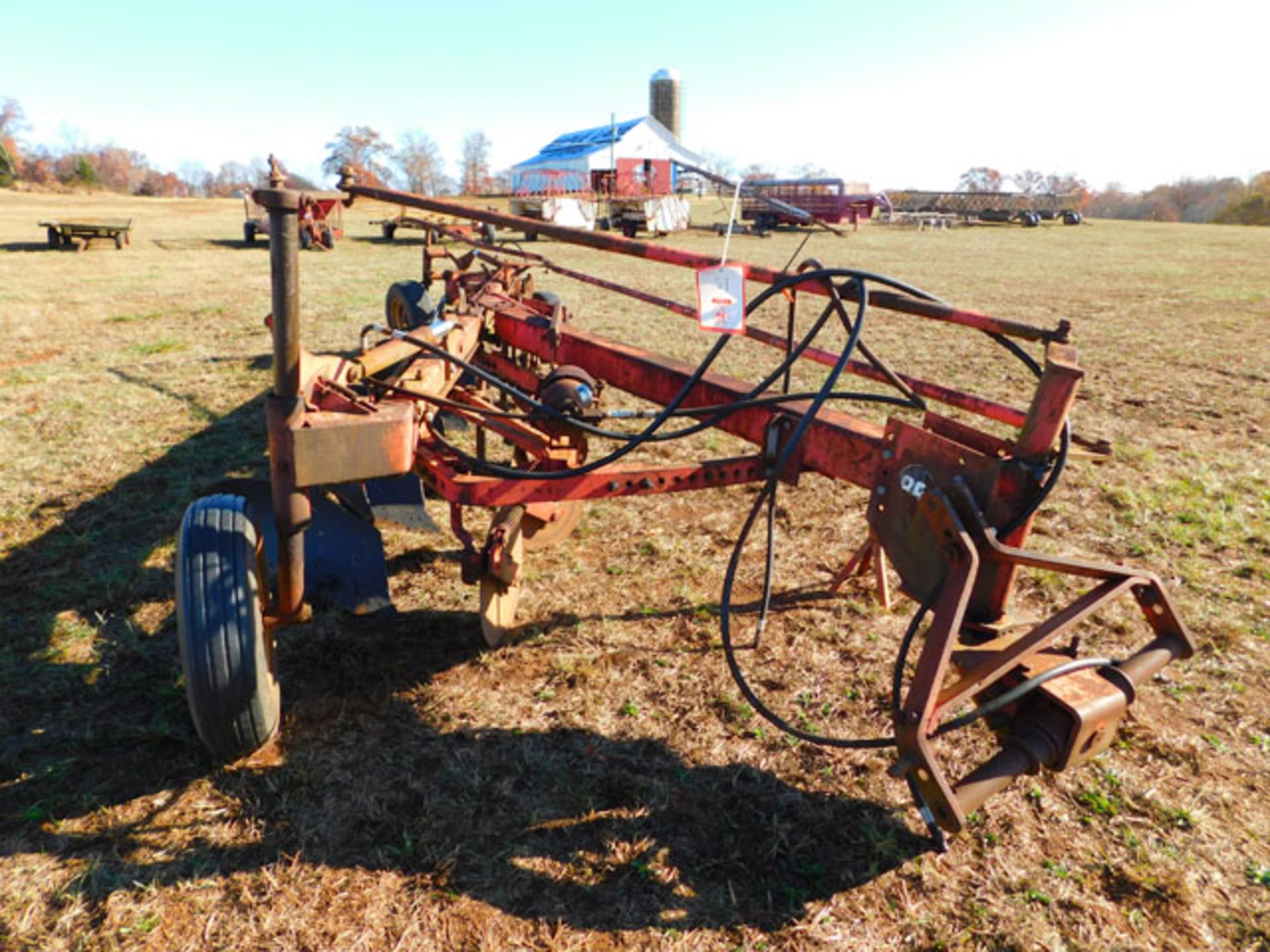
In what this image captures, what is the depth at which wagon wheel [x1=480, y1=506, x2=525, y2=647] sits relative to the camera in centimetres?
325

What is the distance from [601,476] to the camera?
9.24 feet

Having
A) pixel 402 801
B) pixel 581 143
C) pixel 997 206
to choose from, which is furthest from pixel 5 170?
pixel 402 801

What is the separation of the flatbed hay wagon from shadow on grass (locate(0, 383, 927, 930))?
69.0ft

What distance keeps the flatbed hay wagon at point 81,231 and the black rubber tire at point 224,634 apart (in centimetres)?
2199

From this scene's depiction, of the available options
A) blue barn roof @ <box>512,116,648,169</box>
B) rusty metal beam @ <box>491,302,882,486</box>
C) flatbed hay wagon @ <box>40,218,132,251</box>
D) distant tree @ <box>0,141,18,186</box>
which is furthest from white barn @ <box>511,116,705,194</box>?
distant tree @ <box>0,141,18,186</box>

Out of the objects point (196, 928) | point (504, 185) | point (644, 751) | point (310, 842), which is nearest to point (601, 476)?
point (644, 751)

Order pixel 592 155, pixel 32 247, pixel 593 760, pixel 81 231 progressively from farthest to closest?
1. pixel 592 155
2. pixel 81 231
3. pixel 32 247
4. pixel 593 760

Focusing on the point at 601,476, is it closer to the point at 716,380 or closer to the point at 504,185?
the point at 716,380

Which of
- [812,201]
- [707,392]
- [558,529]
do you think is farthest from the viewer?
[812,201]

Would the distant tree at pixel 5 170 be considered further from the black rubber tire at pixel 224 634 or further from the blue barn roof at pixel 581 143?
the black rubber tire at pixel 224 634

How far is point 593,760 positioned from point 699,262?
1.80m

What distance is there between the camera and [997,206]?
145 feet

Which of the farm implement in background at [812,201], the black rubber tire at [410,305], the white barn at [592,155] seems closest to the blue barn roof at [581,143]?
the white barn at [592,155]

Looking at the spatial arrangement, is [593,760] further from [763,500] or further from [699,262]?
[699,262]
